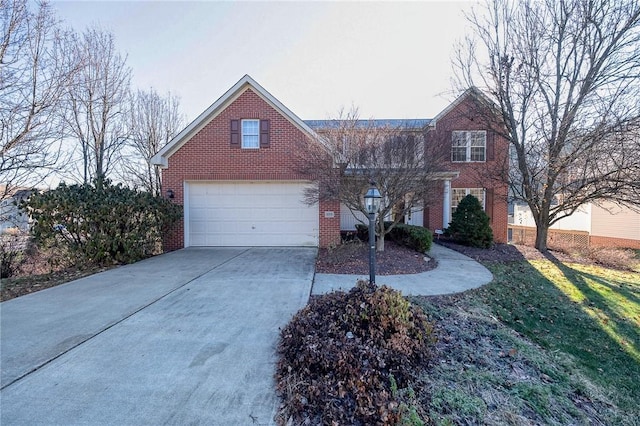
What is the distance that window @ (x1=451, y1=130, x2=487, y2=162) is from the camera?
13.6 m

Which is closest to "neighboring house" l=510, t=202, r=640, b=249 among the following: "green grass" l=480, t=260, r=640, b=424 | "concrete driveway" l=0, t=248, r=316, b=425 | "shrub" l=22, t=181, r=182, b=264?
"green grass" l=480, t=260, r=640, b=424

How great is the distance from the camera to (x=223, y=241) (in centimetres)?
1046

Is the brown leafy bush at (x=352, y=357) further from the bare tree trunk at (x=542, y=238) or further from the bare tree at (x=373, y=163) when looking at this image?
the bare tree trunk at (x=542, y=238)

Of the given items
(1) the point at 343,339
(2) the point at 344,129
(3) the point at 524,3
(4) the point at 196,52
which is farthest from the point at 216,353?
(3) the point at 524,3

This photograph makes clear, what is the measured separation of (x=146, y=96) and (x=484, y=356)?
19.1 meters

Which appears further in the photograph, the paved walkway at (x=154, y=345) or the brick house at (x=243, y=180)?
the brick house at (x=243, y=180)

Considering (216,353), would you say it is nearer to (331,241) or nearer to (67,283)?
(67,283)

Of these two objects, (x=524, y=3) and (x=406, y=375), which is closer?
(x=406, y=375)

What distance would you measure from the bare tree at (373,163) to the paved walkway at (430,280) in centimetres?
195

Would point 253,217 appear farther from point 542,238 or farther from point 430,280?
point 542,238

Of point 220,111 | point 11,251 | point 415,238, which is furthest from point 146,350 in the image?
point 220,111

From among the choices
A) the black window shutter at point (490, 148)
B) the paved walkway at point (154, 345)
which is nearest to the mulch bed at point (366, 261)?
the paved walkway at point (154, 345)

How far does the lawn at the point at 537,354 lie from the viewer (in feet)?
8.26

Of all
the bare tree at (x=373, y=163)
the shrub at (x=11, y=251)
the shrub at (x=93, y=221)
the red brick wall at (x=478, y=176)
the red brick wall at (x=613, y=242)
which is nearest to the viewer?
the shrub at (x=93, y=221)
